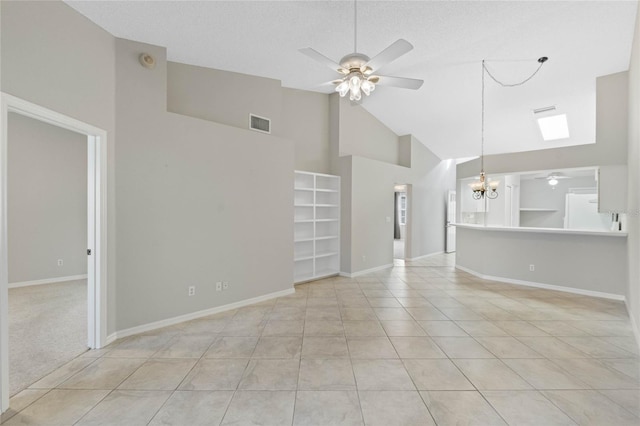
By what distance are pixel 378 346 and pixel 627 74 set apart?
5.68 m

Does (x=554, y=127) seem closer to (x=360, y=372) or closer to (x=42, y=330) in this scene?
(x=360, y=372)

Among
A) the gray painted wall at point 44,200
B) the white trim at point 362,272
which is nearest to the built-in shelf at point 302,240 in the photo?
the white trim at point 362,272

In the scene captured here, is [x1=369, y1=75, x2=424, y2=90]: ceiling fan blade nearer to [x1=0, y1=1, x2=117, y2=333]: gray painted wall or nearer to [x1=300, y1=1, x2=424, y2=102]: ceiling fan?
[x1=300, y1=1, x2=424, y2=102]: ceiling fan

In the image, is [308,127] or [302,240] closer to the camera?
[302,240]

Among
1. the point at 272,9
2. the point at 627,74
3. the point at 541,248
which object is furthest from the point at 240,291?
the point at 627,74

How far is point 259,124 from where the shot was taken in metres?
4.66

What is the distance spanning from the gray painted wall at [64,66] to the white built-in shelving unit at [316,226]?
2.92 m

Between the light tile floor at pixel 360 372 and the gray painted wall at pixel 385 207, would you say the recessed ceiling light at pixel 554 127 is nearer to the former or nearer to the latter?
the gray painted wall at pixel 385 207

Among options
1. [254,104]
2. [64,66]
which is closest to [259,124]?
[254,104]

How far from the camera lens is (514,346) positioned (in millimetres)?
2918

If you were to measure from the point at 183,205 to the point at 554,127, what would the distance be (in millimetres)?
7892

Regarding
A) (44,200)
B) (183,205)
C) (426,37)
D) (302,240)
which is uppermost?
(426,37)

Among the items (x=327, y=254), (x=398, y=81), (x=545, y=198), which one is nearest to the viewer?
(x=398, y=81)

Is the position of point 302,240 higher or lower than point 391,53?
lower
